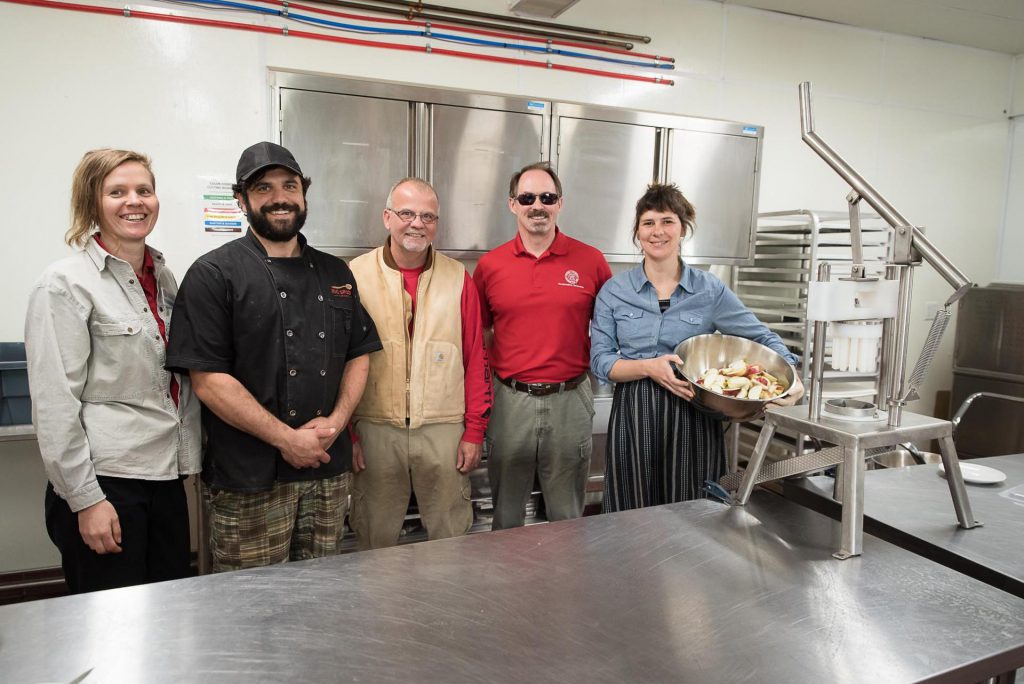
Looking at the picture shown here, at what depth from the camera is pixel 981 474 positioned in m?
1.82

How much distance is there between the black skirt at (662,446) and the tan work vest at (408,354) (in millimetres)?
603

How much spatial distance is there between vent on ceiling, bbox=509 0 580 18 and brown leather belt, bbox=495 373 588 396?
1.77 meters

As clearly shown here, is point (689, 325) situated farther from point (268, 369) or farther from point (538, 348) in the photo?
point (268, 369)

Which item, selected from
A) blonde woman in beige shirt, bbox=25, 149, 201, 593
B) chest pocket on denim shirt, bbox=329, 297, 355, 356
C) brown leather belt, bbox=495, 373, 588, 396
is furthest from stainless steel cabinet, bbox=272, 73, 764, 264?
blonde woman in beige shirt, bbox=25, 149, 201, 593

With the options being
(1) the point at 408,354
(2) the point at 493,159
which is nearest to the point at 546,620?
(1) the point at 408,354

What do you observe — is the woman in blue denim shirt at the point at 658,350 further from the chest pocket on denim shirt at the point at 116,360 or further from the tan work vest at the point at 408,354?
the chest pocket on denim shirt at the point at 116,360

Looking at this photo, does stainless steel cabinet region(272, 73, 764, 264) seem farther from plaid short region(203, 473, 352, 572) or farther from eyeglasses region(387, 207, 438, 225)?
plaid short region(203, 473, 352, 572)

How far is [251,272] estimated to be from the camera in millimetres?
1866

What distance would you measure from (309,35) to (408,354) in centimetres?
179

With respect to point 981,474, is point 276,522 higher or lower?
lower

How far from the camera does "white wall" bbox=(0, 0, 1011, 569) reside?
9.12 ft

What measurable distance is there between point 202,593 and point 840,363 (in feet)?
4.44

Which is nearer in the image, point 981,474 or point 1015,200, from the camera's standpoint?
point 981,474

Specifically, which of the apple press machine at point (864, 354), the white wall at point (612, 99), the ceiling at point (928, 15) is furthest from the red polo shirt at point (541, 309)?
the ceiling at point (928, 15)
